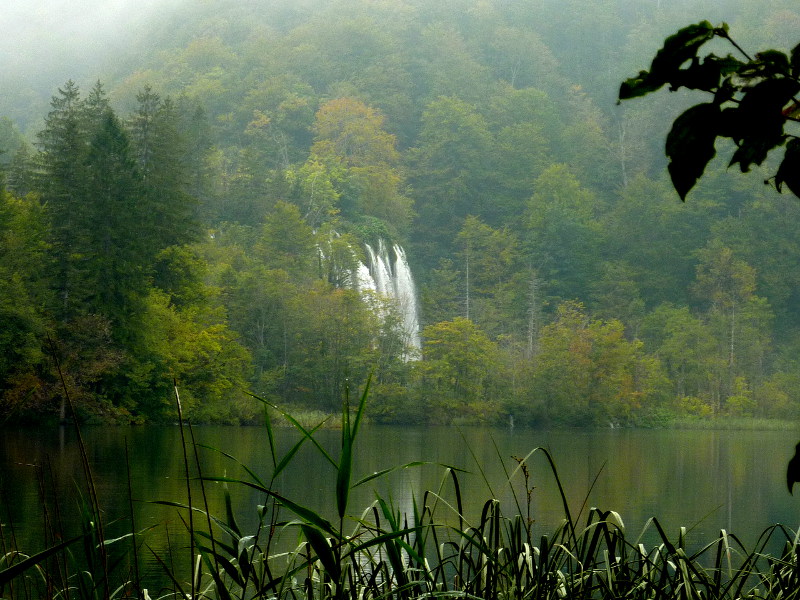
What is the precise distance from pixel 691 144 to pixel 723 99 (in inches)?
1.7

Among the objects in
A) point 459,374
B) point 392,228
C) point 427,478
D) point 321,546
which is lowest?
point 427,478

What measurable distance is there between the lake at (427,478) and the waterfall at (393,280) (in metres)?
13.3

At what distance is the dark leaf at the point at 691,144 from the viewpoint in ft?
2.93

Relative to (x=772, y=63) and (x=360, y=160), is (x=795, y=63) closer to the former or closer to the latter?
(x=772, y=63)

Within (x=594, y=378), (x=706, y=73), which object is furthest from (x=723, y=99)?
(x=594, y=378)

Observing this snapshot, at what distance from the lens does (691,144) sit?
90 cm

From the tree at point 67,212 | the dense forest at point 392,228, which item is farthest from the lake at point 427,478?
the tree at point 67,212

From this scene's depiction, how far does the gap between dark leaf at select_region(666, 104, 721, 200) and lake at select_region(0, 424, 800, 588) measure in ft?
14.0

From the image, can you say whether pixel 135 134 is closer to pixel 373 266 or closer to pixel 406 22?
pixel 373 266

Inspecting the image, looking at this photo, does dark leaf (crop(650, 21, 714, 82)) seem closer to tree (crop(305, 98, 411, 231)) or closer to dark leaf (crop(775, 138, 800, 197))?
dark leaf (crop(775, 138, 800, 197))

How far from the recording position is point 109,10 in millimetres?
79125

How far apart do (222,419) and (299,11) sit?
46983mm

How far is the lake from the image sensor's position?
10.1m

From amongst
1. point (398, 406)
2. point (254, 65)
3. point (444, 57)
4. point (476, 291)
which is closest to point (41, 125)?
point (254, 65)
